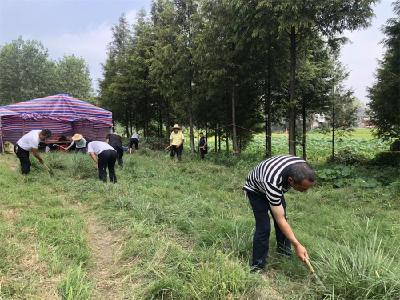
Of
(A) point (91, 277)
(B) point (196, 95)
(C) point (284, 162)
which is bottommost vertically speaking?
(A) point (91, 277)

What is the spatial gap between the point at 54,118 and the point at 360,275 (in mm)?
17783

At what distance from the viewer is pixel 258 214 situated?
425 centimetres

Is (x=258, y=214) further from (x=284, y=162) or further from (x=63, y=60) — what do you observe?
(x=63, y=60)

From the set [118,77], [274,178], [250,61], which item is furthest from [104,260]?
[118,77]

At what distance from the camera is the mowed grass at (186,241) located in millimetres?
3531

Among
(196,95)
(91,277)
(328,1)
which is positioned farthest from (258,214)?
(196,95)

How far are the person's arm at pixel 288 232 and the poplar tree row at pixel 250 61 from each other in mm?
8637

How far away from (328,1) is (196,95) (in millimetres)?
8207

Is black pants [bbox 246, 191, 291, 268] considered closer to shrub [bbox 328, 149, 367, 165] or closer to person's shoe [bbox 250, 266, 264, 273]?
person's shoe [bbox 250, 266, 264, 273]

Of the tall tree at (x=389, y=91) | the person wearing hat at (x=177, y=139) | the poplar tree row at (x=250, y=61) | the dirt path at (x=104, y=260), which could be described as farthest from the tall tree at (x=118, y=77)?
the dirt path at (x=104, y=260)

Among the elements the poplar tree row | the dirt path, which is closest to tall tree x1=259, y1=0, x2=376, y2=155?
the poplar tree row

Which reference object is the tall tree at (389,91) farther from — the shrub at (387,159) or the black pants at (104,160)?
the black pants at (104,160)

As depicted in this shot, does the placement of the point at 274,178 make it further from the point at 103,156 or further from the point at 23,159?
the point at 23,159

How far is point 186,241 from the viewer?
16.3 ft
